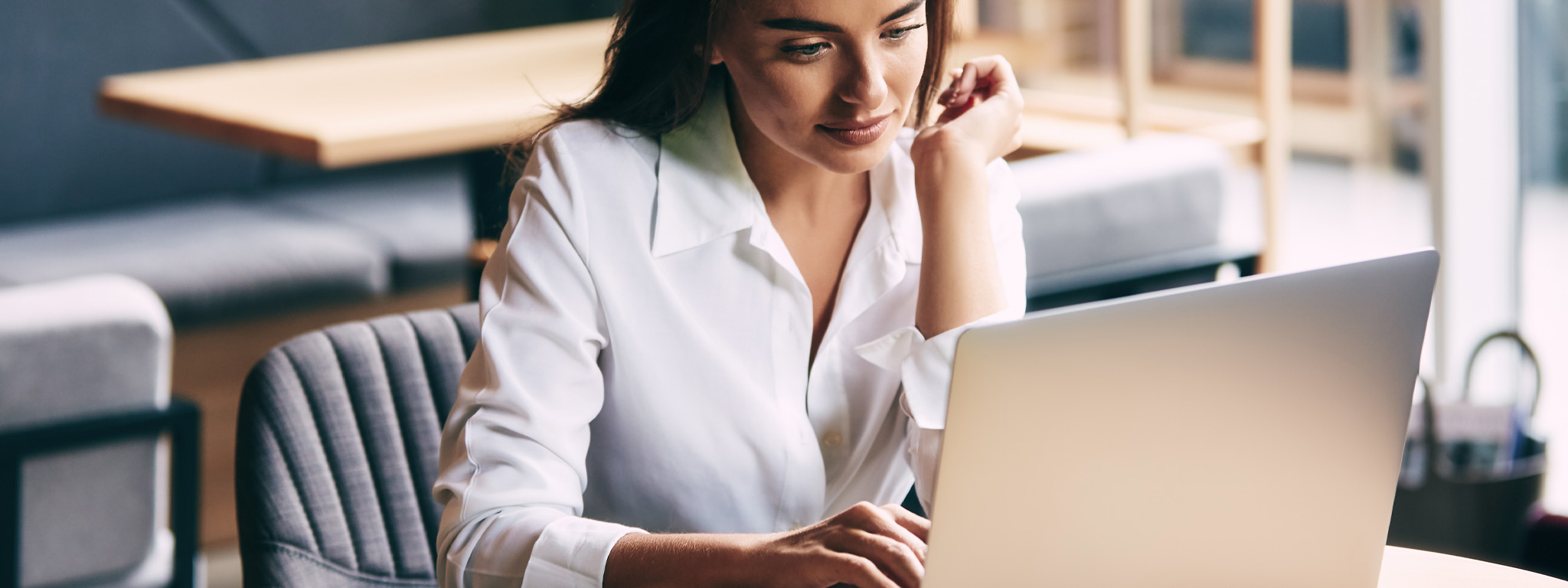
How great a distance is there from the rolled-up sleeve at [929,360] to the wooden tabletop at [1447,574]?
1.05ft

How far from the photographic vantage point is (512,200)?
109 cm

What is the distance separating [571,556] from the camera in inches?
35.4

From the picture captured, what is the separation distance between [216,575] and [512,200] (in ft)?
5.21

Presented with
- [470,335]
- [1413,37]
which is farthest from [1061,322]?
[1413,37]

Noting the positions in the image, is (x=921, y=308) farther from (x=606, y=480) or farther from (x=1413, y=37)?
(x=1413, y=37)

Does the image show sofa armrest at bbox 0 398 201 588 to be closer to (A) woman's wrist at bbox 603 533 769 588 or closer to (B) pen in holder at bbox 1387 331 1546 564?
(A) woman's wrist at bbox 603 533 769 588

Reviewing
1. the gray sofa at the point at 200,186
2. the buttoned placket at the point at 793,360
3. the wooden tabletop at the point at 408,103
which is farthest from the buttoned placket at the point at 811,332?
the gray sofa at the point at 200,186

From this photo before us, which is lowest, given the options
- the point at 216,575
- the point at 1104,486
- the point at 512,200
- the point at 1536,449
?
the point at 216,575

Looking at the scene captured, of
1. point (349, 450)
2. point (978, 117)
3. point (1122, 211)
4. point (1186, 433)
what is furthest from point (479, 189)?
point (1186, 433)

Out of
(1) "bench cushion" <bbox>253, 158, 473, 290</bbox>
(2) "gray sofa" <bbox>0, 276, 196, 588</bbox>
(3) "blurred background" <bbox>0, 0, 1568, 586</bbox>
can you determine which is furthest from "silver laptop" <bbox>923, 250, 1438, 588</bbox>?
(1) "bench cushion" <bbox>253, 158, 473, 290</bbox>

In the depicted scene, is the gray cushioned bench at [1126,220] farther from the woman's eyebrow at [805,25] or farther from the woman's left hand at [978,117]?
the woman's eyebrow at [805,25]

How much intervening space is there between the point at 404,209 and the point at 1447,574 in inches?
103

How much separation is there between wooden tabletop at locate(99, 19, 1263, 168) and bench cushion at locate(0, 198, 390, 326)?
0.85 ft

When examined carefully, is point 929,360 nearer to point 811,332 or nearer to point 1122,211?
point 811,332
